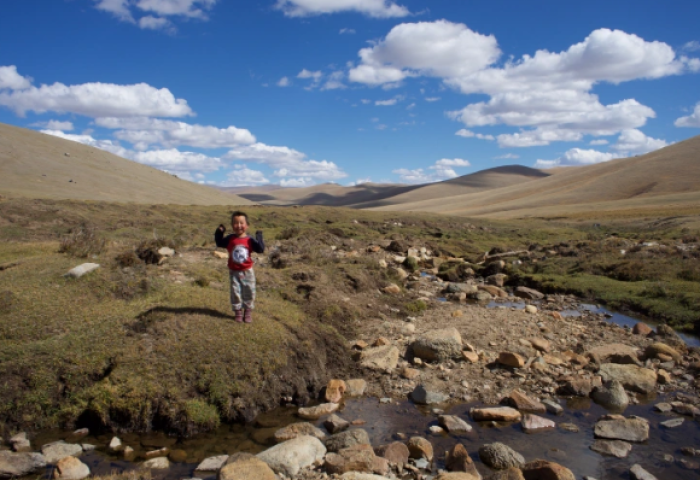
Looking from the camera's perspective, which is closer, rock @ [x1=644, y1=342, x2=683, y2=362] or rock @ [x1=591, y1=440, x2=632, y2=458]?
rock @ [x1=591, y1=440, x2=632, y2=458]

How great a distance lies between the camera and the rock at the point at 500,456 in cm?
730

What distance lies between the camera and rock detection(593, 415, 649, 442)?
8.32m

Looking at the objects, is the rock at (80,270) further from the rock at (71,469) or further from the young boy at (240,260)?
the rock at (71,469)

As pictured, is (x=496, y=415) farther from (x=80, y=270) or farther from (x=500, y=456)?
(x=80, y=270)

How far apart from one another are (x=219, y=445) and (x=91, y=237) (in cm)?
1299

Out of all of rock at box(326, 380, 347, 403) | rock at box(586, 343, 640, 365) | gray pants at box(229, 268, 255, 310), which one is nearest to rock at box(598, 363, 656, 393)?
rock at box(586, 343, 640, 365)

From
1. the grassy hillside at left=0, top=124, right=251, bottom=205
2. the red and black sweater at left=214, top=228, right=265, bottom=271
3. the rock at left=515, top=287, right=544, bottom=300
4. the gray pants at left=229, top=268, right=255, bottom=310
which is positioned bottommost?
the rock at left=515, top=287, right=544, bottom=300

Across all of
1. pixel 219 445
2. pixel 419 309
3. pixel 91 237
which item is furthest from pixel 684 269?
pixel 91 237

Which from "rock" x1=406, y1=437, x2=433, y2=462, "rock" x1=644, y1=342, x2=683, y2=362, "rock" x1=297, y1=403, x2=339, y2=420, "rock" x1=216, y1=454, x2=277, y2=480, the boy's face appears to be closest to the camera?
"rock" x1=216, y1=454, x2=277, y2=480

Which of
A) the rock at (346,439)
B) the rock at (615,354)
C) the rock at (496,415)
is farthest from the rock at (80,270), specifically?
the rock at (615,354)

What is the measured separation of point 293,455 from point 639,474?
214 inches

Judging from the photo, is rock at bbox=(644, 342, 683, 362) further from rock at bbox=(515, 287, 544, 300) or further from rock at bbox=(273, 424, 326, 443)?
rock at bbox=(273, 424, 326, 443)

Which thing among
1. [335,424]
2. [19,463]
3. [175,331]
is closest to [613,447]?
[335,424]

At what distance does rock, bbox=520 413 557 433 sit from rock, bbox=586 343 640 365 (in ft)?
13.5
